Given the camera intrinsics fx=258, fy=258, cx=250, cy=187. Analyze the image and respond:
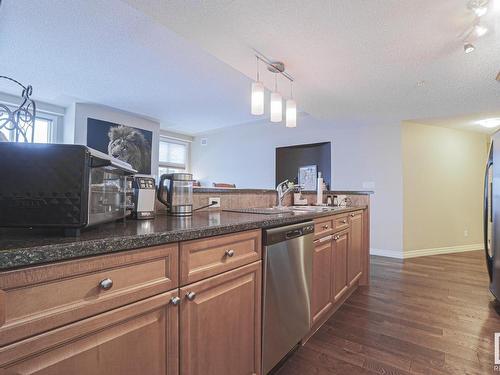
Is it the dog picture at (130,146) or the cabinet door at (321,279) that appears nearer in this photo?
the cabinet door at (321,279)

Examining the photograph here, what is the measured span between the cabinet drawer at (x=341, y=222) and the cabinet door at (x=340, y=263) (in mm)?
50

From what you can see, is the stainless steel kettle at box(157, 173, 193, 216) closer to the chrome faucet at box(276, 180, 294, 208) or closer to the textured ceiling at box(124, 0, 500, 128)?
the chrome faucet at box(276, 180, 294, 208)

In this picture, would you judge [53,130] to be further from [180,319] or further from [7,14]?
[180,319]

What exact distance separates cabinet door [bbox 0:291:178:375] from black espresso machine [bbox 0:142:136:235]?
0.25 metres

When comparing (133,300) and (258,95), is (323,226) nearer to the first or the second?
(258,95)

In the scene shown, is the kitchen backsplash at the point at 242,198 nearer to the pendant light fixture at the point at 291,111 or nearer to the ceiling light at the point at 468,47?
the pendant light fixture at the point at 291,111

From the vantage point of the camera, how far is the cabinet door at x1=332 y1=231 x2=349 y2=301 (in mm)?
1985

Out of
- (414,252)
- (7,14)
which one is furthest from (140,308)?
(414,252)

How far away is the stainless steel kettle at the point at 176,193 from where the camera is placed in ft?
4.71

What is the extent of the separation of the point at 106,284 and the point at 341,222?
6.02ft

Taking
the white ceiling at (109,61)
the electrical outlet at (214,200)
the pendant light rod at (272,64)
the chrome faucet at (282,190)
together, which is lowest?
the electrical outlet at (214,200)

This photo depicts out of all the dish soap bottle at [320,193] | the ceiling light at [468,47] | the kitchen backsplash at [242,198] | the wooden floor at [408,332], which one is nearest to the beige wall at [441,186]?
the wooden floor at [408,332]

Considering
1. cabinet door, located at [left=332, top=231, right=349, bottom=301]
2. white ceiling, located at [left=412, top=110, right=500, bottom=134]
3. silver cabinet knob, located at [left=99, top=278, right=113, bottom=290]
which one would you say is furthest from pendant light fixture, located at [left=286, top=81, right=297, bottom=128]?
white ceiling, located at [left=412, top=110, right=500, bottom=134]

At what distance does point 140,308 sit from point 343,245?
1.80m
